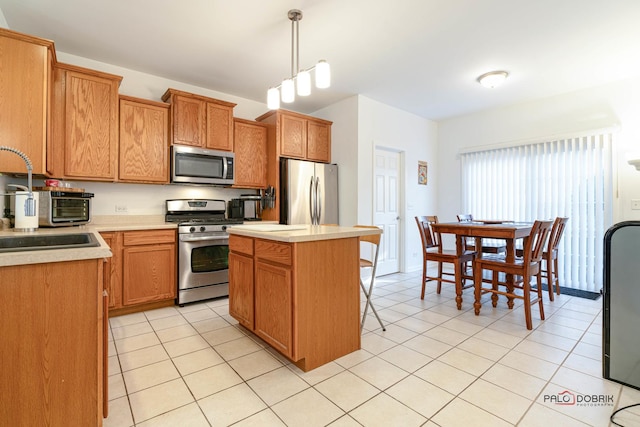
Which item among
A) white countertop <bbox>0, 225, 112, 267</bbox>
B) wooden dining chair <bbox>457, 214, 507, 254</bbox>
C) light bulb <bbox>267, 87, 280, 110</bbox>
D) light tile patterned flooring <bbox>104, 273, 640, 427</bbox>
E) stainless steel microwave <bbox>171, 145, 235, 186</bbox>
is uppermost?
light bulb <bbox>267, 87, 280, 110</bbox>

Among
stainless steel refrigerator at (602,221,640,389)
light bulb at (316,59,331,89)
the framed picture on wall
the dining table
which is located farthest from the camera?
the framed picture on wall

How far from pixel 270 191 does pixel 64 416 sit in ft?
10.4

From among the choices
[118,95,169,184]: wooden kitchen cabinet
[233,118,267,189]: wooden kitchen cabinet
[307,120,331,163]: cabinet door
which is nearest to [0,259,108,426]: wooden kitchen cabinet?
[118,95,169,184]: wooden kitchen cabinet

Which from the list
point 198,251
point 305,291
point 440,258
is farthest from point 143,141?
point 440,258

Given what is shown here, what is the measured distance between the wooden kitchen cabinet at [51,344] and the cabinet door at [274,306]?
1002 mm

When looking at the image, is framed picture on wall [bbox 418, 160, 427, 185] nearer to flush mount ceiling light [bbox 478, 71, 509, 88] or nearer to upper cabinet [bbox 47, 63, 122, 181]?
flush mount ceiling light [bbox 478, 71, 509, 88]

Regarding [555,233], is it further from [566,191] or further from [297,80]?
[297,80]

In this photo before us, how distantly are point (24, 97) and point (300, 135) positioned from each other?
2.82 m

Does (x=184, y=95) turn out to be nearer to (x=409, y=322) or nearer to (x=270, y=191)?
(x=270, y=191)

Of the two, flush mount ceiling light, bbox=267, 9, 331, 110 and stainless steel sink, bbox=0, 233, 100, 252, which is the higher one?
flush mount ceiling light, bbox=267, 9, 331, 110

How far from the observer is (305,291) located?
6.39ft

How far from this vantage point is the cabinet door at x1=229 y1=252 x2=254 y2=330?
2.40 m

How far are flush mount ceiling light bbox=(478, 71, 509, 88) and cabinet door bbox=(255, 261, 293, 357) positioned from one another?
3408 mm

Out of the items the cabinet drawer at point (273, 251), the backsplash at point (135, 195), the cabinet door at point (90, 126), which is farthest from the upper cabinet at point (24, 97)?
the cabinet drawer at point (273, 251)
